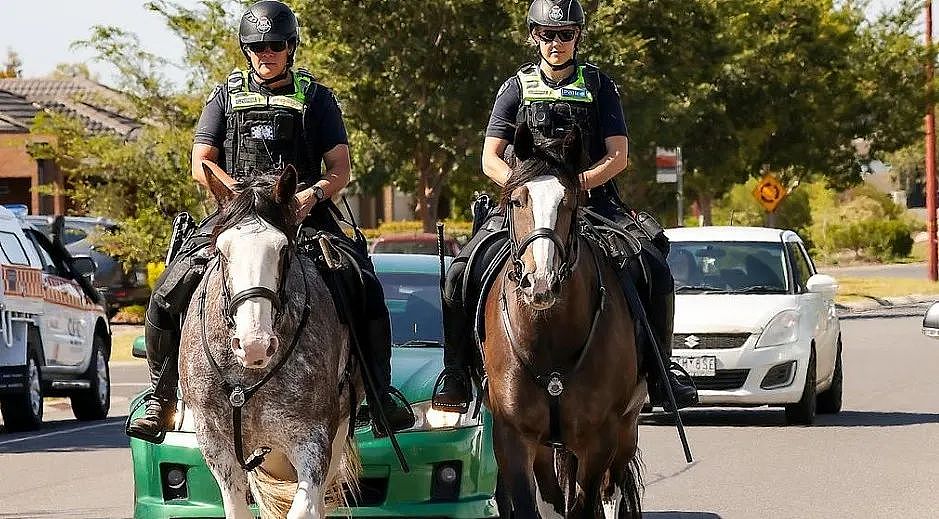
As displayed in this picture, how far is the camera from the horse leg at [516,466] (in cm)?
Answer: 857

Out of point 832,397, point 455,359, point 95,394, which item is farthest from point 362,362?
point 95,394

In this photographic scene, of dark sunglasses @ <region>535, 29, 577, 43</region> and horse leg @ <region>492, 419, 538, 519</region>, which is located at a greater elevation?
dark sunglasses @ <region>535, 29, 577, 43</region>

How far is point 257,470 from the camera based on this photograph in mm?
8352

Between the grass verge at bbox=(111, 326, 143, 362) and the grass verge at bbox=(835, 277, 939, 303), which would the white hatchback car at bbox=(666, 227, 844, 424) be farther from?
the grass verge at bbox=(835, 277, 939, 303)

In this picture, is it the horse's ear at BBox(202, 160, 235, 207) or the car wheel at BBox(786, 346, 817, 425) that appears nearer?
the horse's ear at BBox(202, 160, 235, 207)

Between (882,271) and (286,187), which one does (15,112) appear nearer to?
(882,271)

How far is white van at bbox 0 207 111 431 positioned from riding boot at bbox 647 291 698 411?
912cm

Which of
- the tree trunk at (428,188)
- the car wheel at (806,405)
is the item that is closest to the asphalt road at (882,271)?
the tree trunk at (428,188)

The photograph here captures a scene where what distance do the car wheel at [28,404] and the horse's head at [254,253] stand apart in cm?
1030

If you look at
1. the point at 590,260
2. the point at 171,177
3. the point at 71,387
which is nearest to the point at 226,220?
the point at 590,260

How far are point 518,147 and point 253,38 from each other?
142 cm

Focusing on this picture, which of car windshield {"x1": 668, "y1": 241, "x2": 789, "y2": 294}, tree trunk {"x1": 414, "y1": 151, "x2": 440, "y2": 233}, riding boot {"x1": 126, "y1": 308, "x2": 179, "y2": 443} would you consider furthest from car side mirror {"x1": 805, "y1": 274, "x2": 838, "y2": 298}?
tree trunk {"x1": 414, "y1": 151, "x2": 440, "y2": 233}

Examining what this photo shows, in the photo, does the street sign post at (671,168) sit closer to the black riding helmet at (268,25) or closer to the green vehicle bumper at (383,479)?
the green vehicle bumper at (383,479)

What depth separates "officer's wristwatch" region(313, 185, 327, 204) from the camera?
8852 mm
